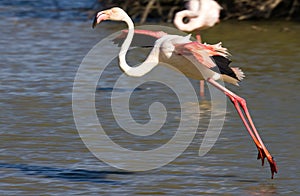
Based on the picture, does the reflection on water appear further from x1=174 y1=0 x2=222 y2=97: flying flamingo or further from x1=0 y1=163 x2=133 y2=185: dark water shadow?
x1=174 y1=0 x2=222 y2=97: flying flamingo

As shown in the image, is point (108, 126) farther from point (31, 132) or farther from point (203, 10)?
point (203, 10)

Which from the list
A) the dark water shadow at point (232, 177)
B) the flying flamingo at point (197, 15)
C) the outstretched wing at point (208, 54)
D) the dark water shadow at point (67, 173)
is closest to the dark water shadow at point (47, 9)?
the flying flamingo at point (197, 15)

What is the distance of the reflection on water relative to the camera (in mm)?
6328

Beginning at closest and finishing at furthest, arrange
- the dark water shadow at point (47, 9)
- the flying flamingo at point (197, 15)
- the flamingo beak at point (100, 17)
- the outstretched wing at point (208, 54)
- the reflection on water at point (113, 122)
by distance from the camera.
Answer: the reflection on water at point (113, 122), the outstretched wing at point (208, 54), the flamingo beak at point (100, 17), the flying flamingo at point (197, 15), the dark water shadow at point (47, 9)

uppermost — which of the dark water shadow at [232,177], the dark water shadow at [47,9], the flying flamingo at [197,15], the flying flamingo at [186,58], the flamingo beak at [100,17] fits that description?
the flamingo beak at [100,17]

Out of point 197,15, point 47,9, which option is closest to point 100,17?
point 197,15

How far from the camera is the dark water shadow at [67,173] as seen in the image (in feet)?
21.1

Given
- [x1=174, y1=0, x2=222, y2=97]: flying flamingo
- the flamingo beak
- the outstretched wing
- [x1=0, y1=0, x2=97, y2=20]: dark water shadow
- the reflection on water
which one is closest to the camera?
the reflection on water

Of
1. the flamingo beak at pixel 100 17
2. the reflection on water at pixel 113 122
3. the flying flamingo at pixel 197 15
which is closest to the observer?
the reflection on water at pixel 113 122

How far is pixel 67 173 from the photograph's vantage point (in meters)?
6.57

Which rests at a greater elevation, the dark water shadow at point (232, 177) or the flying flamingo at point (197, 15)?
the flying flamingo at point (197, 15)

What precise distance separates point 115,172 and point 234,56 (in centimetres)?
469

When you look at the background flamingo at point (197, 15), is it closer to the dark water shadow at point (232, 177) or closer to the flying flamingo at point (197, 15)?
the flying flamingo at point (197, 15)

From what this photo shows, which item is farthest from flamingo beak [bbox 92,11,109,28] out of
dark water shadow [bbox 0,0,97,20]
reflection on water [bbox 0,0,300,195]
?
dark water shadow [bbox 0,0,97,20]
